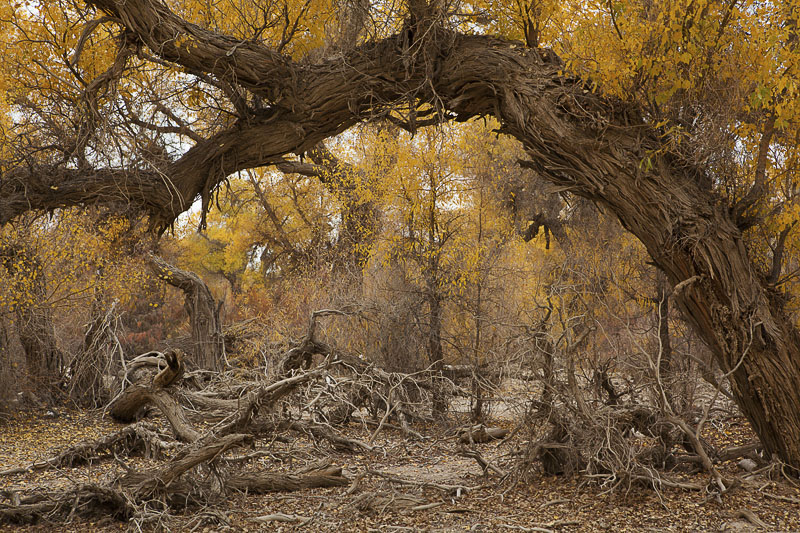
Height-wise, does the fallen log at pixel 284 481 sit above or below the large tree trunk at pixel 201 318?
below

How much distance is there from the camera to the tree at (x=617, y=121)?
18.1 ft

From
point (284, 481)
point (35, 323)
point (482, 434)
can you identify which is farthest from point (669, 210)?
point (35, 323)

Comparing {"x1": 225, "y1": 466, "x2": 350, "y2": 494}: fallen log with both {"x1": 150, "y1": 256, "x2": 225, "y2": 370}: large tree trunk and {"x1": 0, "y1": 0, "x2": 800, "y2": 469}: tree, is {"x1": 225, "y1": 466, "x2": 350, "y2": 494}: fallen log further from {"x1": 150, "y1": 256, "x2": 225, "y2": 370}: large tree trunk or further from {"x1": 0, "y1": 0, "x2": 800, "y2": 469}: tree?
{"x1": 150, "y1": 256, "x2": 225, "y2": 370}: large tree trunk

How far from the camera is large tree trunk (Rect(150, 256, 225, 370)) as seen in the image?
11.9 meters

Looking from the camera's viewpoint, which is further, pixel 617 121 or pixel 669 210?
pixel 617 121

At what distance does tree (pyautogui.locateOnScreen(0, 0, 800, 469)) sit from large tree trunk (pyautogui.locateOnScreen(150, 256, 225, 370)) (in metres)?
5.46

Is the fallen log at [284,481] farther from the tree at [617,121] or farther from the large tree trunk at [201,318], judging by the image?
the large tree trunk at [201,318]

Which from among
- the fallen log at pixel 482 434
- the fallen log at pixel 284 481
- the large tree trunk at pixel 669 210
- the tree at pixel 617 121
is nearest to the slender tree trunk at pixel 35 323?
the tree at pixel 617 121

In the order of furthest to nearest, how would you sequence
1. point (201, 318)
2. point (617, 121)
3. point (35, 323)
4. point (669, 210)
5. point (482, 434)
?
point (201, 318), point (35, 323), point (482, 434), point (617, 121), point (669, 210)

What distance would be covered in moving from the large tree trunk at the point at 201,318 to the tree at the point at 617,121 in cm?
546

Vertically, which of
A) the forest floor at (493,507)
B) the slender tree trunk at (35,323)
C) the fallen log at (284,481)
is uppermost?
the slender tree trunk at (35,323)

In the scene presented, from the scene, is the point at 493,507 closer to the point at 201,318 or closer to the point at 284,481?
the point at 284,481

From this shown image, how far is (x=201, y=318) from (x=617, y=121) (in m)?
8.36

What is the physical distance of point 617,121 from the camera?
588cm
